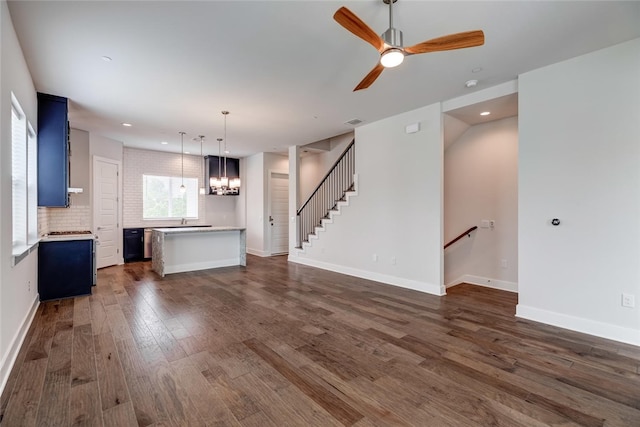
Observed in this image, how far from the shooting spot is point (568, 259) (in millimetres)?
3297

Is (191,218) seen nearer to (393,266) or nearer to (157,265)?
(157,265)

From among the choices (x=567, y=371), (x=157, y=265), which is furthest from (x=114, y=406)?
(x=157, y=265)

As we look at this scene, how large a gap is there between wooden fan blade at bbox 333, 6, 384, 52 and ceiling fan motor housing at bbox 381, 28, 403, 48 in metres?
0.05

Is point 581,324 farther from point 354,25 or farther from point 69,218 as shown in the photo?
point 69,218

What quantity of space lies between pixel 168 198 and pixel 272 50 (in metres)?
6.67

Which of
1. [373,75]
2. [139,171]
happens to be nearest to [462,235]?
[373,75]

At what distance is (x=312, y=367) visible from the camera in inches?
96.7

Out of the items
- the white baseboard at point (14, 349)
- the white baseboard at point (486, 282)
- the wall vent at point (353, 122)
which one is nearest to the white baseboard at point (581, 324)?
the white baseboard at point (486, 282)

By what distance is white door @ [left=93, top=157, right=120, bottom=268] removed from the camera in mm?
6551

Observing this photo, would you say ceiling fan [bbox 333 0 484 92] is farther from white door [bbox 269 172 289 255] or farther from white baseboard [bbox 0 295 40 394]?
white door [bbox 269 172 289 255]

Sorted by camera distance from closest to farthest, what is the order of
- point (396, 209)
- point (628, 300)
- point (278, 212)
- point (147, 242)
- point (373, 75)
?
1. point (373, 75)
2. point (628, 300)
3. point (396, 209)
4. point (147, 242)
5. point (278, 212)

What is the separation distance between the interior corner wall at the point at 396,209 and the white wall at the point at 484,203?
111 cm

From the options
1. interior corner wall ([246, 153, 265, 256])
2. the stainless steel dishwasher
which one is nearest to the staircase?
interior corner wall ([246, 153, 265, 256])

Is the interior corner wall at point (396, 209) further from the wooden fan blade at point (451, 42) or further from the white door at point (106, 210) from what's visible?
the white door at point (106, 210)
